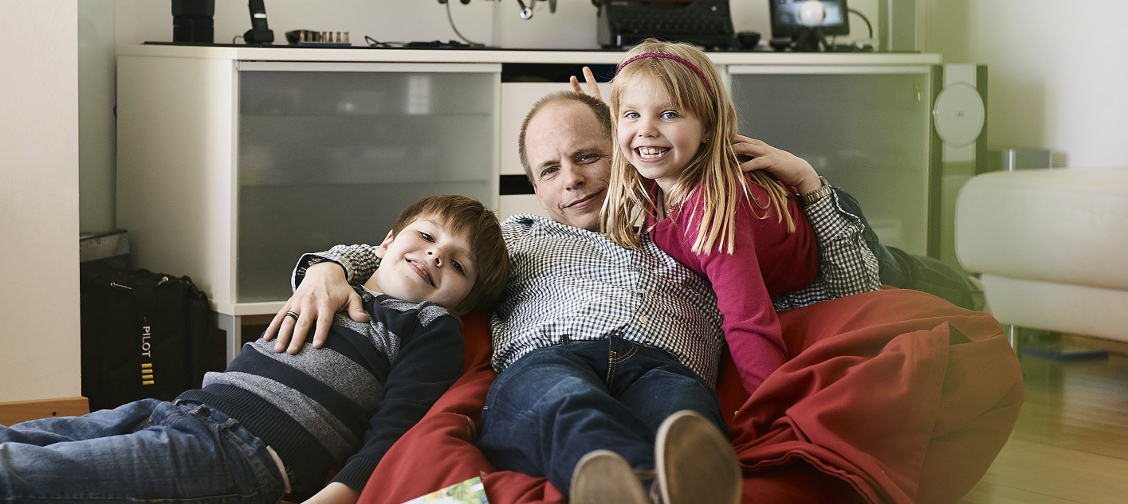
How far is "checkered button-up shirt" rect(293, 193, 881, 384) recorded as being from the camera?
1.02 m

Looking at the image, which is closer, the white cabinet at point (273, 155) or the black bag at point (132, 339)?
the black bag at point (132, 339)

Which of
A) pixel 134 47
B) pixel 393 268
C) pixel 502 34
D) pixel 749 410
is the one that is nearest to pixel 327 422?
pixel 393 268

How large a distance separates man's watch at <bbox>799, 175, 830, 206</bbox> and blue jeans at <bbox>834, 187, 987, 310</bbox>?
0.06 feet

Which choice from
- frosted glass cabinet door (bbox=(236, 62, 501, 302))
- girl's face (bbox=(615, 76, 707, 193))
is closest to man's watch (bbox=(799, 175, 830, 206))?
girl's face (bbox=(615, 76, 707, 193))

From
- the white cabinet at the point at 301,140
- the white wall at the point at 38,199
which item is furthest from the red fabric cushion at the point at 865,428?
the white wall at the point at 38,199

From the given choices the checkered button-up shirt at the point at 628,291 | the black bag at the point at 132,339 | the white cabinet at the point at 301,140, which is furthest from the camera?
the white cabinet at the point at 301,140

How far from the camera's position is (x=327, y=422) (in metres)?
0.97

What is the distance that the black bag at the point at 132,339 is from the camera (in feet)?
5.76

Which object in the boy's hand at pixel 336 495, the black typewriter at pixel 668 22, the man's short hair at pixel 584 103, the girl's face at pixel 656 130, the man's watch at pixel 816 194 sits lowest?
the boy's hand at pixel 336 495

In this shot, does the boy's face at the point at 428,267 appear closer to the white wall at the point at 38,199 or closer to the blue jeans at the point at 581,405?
the blue jeans at the point at 581,405

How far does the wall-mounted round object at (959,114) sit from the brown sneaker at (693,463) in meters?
0.27

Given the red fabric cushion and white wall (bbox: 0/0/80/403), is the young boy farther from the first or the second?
white wall (bbox: 0/0/80/403)

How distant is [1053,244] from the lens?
1.89 feet

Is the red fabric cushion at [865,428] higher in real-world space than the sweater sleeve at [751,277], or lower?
lower
